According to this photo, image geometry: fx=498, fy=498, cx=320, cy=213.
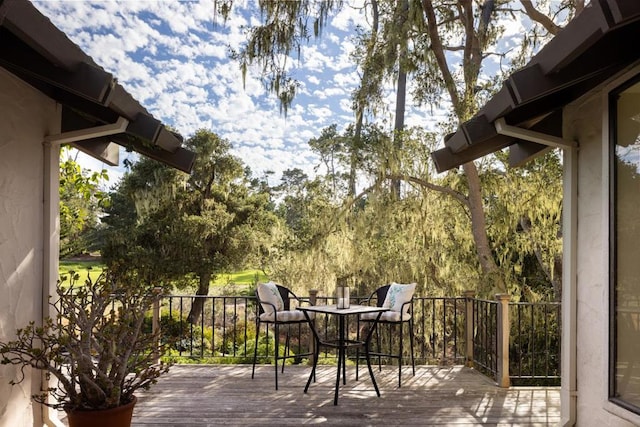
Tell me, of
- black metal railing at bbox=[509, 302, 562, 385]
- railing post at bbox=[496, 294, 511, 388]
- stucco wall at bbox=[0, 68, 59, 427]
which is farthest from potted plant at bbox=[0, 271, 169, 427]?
black metal railing at bbox=[509, 302, 562, 385]

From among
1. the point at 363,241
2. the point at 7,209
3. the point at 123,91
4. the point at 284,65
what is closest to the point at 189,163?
the point at 123,91

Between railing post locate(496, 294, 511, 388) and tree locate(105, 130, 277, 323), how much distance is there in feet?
27.1

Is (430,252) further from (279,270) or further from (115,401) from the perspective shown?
(115,401)

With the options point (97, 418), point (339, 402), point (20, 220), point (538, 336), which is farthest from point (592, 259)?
point (538, 336)

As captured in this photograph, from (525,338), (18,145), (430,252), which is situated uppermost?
(18,145)

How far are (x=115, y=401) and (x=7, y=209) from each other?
4.14 ft

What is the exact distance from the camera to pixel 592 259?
313 centimetres

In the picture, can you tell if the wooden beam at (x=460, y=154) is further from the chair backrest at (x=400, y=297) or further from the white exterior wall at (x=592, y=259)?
the chair backrest at (x=400, y=297)

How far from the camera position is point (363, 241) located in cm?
872

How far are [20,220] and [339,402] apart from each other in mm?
2763

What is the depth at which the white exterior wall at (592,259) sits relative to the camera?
9.34ft

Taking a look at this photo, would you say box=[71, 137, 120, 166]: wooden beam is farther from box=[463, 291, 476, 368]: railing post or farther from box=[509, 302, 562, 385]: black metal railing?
box=[509, 302, 562, 385]: black metal railing

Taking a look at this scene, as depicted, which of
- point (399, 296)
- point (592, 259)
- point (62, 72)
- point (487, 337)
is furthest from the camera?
point (487, 337)

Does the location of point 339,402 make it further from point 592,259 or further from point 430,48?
point 430,48
